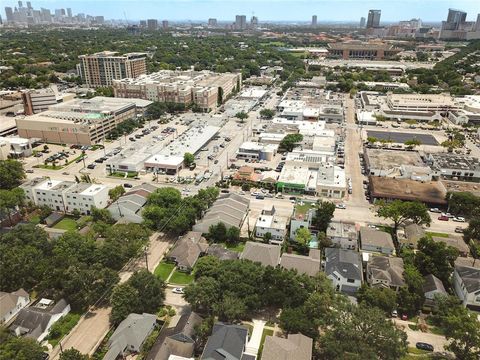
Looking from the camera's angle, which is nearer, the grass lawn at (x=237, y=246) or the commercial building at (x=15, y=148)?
the grass lawn at (x=237, y=246)

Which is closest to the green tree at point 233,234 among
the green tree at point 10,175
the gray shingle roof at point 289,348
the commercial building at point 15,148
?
the gray shingle roof at point 289,348

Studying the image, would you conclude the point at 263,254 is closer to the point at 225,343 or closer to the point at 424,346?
the point at 225,343

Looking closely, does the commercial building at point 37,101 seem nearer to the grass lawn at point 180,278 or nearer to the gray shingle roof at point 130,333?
the grass lawn at point 180,278

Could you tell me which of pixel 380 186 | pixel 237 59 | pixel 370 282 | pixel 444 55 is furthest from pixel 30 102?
pixel 444 55

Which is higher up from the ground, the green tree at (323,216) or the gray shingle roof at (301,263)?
the green tree at (323,216)

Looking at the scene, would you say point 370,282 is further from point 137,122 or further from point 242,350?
point 137,122

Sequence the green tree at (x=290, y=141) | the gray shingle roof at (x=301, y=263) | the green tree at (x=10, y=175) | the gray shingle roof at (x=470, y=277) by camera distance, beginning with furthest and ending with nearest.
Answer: the green tree at (x=290, y=141), the green tree at (x=10, y=175), the gray shingle roof at (x=301, y=263), the gray shingle roof at (x=470, y=277)

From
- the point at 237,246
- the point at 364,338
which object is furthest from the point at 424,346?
the point at 237,246

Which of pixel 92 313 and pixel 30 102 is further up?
pixel 30 102
